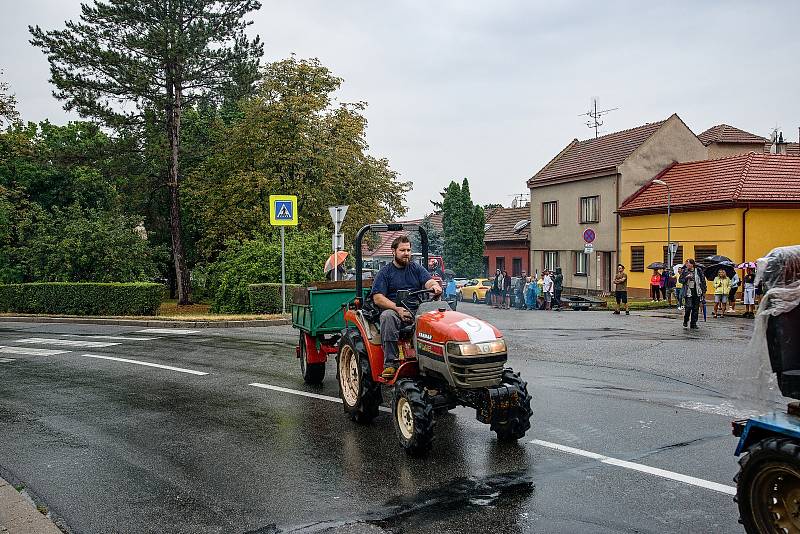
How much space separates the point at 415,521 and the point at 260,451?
2489 mm

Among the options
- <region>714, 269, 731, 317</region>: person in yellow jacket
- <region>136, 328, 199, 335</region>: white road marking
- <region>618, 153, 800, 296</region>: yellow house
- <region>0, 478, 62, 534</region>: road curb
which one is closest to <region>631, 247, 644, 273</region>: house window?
<region>618, 153, 800, 296</region>: yellow house

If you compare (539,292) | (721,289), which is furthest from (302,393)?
(539,292)

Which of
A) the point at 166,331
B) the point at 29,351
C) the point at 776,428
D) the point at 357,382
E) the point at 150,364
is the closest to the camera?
the point at 776,428

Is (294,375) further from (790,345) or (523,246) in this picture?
(523,246)

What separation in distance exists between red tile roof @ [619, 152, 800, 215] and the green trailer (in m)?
24.0

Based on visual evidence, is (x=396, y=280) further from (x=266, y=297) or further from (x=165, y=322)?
(x=165, y=322)

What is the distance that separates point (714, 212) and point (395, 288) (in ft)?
88.1

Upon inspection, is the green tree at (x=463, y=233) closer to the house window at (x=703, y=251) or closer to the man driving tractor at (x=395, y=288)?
the house window at (x=703, y=251)

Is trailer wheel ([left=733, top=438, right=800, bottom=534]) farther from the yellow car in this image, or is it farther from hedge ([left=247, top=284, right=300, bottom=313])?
the yellow car

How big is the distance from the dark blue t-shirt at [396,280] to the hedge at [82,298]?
57.4ft

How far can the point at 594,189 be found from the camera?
39.8m

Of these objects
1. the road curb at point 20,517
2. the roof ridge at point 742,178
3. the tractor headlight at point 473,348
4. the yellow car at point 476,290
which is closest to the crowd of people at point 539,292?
the yellow car at point 476,290

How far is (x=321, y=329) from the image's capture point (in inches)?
404

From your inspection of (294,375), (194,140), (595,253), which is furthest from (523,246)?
(294,375)
